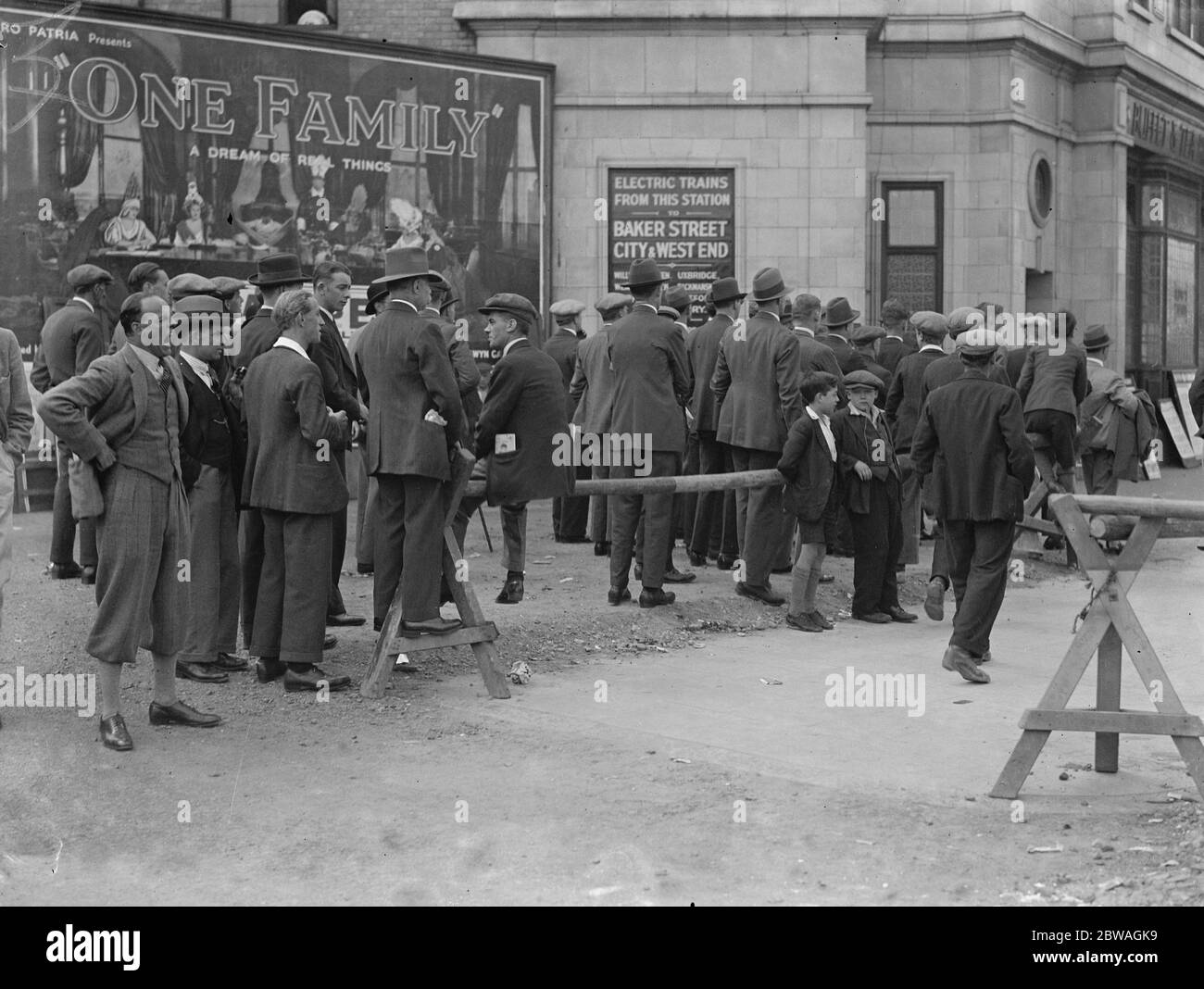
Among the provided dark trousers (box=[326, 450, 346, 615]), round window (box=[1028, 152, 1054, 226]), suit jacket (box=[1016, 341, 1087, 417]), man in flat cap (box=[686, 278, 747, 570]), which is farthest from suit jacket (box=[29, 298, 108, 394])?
round window (box=[1028, 152, 1054, 226])

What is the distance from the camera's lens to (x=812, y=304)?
41.4ft

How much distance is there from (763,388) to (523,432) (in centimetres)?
222

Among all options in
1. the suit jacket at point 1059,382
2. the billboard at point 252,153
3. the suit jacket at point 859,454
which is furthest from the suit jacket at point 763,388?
the billboard at point 252,153

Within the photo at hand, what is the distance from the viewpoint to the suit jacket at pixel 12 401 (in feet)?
27.9

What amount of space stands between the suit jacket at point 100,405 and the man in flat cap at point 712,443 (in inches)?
214

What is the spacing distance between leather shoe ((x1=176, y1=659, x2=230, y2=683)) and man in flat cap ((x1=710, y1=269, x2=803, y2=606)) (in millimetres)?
3890

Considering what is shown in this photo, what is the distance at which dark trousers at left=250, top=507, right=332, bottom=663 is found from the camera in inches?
326

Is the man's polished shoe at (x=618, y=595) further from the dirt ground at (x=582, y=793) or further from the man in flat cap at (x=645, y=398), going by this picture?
the dirt ground at (x=582, y=793)

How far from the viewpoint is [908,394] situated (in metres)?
12.4

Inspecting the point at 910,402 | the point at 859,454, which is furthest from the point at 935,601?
the point at 910,402

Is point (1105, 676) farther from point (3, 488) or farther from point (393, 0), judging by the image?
point (393, 0)

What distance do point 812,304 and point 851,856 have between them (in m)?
7.32

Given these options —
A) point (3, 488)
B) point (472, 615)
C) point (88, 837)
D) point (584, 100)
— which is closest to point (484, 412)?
point (472, 615)

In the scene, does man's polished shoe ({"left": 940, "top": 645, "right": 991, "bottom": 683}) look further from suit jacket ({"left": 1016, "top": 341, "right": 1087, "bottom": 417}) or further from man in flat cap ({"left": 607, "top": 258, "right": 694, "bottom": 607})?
suit jacket ({"left": 1016, "top": 341, "right": 1087, "bottom": 417})
